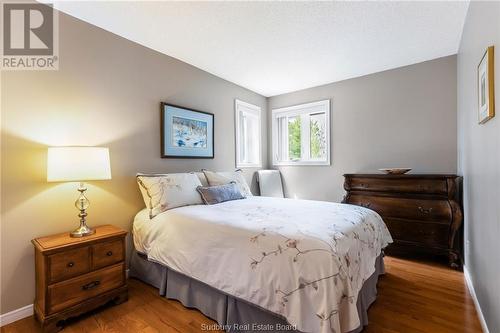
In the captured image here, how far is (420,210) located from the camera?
2.78 metres

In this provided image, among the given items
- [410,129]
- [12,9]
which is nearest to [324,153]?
[410,129]

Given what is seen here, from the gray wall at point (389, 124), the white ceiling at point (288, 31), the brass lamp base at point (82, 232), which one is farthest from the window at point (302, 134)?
the brass lamp base at point (82, 232)

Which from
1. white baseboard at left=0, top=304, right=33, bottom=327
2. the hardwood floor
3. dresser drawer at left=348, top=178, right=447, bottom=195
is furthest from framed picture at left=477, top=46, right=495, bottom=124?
white baseboard at left=0, top=304, right=33, bottom=327

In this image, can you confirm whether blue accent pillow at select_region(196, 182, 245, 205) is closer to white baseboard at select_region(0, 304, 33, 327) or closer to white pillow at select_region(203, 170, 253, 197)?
white pillow at select_region(203, 170, 253, 197)

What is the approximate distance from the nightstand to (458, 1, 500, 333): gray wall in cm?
255

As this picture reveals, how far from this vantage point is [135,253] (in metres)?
2.45

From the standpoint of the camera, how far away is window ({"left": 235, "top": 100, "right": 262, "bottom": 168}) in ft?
12.9

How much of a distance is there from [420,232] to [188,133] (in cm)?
303

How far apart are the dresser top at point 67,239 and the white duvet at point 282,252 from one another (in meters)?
0.31

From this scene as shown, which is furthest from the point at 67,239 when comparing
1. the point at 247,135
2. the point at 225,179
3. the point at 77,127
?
the point at 247,135

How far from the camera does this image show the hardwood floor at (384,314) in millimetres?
1697

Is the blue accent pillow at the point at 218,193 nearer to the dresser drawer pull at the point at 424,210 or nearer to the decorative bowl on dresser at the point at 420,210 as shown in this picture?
the decorative bowl on dresser at the point at 420,210

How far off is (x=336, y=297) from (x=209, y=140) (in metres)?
2.59

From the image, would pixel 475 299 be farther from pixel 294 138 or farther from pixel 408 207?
pixel 294 138
